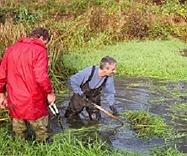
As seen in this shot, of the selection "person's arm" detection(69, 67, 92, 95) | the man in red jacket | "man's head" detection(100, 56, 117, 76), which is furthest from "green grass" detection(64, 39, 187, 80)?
the man in red jacket

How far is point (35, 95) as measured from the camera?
5906mm

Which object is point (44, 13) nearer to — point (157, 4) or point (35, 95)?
point (157, 4)

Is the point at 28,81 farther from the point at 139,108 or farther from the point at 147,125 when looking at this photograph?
the point at 139,108

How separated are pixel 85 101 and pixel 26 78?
6.47 feet

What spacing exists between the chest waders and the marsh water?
128mm

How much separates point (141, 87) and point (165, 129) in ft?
9.73

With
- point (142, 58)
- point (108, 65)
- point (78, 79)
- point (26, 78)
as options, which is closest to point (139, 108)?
point (78, 79)

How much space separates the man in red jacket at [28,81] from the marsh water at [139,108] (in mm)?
1406

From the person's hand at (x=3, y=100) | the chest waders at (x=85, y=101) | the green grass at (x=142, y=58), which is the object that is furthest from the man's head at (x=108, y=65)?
the green grass at (x=142, y=58)

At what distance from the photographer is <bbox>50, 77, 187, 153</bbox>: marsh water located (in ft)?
23.0

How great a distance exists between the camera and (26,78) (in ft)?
19.1

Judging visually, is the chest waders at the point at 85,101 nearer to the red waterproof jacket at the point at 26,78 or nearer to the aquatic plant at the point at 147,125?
the aquatic plant at the point at 147,125

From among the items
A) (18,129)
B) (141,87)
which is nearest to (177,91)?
(141,87)

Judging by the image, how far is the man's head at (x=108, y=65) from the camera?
22.1 ft
